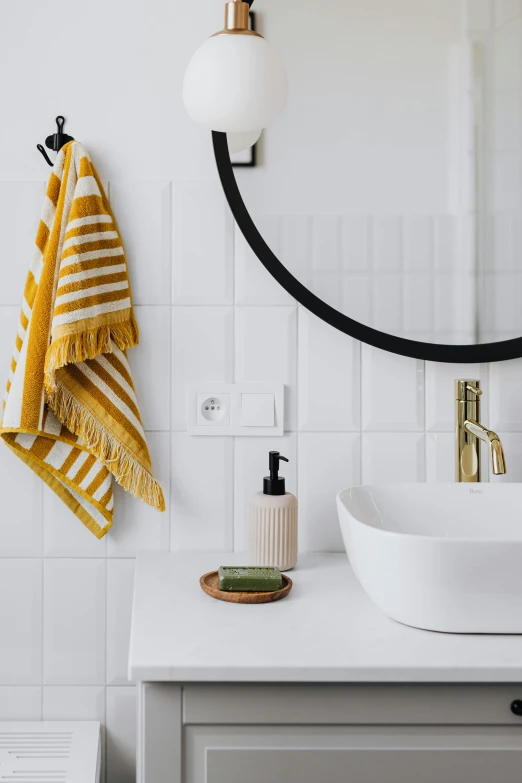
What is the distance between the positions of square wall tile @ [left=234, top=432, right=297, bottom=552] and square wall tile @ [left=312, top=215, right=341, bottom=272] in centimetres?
31

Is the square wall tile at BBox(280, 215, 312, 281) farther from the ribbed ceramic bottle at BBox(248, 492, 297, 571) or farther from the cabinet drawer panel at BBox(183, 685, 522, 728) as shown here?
the cabinet drawer panel at BBox(183, 685, 522, 728)

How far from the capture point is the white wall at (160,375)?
1212 millimetres

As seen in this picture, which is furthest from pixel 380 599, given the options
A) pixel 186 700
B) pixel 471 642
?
pixel 186 700

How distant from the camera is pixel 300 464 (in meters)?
1.25

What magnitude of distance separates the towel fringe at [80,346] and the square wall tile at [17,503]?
195 mm

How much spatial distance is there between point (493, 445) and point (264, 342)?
43 cm

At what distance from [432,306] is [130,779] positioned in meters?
1.01

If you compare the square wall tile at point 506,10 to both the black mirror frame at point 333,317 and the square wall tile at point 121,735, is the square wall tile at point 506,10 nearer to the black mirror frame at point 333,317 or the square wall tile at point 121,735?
the black mirror frame at point 333,317

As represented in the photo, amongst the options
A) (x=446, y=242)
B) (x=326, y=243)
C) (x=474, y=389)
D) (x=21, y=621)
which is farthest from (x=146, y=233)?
(x=21, y=621)

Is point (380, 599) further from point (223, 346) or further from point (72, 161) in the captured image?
point (72, 161)

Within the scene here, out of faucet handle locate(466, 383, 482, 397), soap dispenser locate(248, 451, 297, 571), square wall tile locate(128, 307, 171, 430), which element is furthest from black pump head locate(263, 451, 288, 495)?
faucet handle locate(466, 383, 482, 397)

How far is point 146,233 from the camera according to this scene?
123 centimetres

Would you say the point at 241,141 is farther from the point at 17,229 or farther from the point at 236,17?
the point at 17,229

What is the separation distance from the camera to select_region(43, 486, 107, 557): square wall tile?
4.07ft
